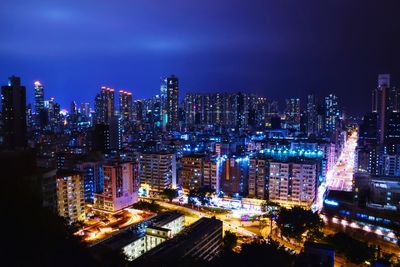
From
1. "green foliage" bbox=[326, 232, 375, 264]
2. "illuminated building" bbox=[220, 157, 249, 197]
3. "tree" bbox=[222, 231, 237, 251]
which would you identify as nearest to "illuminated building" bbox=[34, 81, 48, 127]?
"illuminated building" bbox=[220, 157, 249, 197]

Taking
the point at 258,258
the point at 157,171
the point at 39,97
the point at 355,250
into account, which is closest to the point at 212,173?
Result: the point at 157,171

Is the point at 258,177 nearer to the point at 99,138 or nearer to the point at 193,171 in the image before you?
the point at 193,171

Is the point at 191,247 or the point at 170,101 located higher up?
the point at 170,101

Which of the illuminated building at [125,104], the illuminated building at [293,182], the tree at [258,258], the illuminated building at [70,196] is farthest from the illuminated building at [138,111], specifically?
the tree at [258,258]

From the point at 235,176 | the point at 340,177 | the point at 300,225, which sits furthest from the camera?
the point at 340,177

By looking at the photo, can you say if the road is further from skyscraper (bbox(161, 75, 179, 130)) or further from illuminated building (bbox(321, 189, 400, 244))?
skyscraper (bbox(161, 75, 179, 130))

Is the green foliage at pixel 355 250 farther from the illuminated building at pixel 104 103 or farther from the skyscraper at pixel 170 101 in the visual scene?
the skyscraper at pixel 170 101

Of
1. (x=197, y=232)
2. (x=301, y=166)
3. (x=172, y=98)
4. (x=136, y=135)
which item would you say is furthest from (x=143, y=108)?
(x=197, y=232)

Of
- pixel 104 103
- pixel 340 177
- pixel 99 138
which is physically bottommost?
pixel 340 177

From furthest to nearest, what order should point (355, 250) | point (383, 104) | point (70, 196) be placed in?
point (383, 104) < point (70, 196) < point (355, 250)
